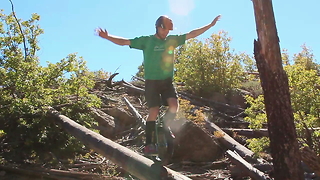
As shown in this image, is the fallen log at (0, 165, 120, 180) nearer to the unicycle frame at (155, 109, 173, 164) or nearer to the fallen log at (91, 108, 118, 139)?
the unicycle frame at (155, 109, 173, 164)

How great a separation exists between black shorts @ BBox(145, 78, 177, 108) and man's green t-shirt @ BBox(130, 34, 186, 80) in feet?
0.24

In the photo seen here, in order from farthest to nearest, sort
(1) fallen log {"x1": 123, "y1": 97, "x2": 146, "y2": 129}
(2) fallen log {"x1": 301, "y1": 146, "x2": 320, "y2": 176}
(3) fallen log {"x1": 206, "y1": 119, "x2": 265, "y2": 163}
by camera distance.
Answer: (1) fallen log {"x1": 123, "y1": 97, "x2": 146, "y2": 129}, (3) fallen log {"x1": 206, "y1": 119, "x2": 265, "y2": 163}, (2) fallen log {"x1": 301, "y1": 146, "x2": 320, "y2": 176}

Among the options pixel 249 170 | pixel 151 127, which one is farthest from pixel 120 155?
pixel 249 170

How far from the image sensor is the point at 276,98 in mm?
4652

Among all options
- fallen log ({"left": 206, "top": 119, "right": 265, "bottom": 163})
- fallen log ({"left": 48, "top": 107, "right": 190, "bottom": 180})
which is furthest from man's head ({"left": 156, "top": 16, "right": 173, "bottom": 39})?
fallen log ({"left": 206, "top": 119, "right": 265, "bottom": 163})

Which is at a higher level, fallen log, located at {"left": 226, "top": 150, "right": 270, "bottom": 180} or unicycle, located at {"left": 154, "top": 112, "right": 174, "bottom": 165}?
unicycle, located at {"left": 154, "top": 112, "right": 174, "bottom": 165}

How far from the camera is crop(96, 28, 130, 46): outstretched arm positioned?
4.75 m

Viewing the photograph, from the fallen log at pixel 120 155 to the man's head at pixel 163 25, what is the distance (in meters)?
1.88

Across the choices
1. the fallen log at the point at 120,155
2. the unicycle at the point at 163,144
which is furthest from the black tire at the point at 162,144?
the fallen log at the point at 120,155

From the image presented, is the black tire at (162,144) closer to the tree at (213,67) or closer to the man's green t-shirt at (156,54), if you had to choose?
the man's green t-shirt at (156,54)

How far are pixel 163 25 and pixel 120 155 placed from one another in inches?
A: 85.5

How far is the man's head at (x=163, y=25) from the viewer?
4742 mm

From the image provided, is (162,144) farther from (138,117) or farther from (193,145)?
(138,117)

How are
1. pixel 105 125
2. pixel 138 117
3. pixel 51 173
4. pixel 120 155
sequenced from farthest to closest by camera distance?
pixel 105 125 < pixel 138 117 < pixel 51 173 < pixel 120 155
